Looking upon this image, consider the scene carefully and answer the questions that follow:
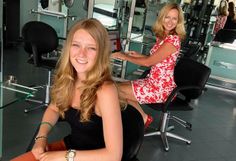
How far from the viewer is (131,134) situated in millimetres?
1347

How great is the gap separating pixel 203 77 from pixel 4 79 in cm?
168

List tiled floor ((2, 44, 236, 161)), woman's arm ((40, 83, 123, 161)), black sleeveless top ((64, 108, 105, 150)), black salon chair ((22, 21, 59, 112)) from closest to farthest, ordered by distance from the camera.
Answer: woman's arm ((40, 83, 123, 161)), black sleeveless top ((64, 108, 105, 150)), tiled floor ((2, 44, 236, 161)), black salon chair ((22, 21, 59, 112))

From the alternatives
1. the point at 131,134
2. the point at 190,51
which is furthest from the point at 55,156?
the point at 190,51

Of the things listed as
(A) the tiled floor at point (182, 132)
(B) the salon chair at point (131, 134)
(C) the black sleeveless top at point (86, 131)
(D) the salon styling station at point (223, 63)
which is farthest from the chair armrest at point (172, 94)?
(D) the salon styling station at point (223, 63)

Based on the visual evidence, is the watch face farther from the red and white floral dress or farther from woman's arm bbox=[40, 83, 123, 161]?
the red and white floral dress

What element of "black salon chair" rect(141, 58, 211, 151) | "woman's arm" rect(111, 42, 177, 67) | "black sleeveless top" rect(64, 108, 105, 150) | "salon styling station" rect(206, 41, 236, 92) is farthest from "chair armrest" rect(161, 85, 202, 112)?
"salon styling station" rect(206, 41, 236, 92)

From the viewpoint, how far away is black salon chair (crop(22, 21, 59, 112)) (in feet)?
9.64

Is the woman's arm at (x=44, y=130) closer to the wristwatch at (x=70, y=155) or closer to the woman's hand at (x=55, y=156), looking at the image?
the woman's hand at (x=55, y=156)

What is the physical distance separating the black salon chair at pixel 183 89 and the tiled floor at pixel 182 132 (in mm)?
98

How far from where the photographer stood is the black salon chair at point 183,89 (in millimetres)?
2492

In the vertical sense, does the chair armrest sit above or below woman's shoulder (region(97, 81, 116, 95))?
below

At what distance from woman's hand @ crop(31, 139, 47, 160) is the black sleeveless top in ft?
0.49

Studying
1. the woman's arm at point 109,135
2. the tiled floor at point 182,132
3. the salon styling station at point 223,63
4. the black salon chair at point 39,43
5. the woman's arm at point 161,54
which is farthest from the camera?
the salon styling station at point 223,63

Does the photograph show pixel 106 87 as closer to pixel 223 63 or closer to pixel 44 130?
pixel 44 130
